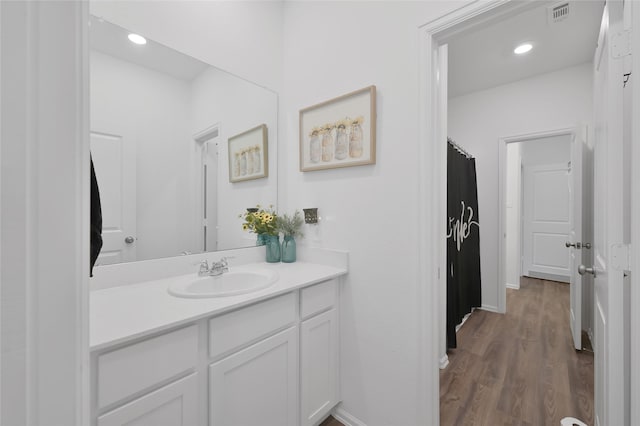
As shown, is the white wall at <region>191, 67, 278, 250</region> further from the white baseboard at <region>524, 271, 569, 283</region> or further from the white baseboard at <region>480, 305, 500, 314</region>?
the white baseboard at <region>524, 271, 569, 283</region>

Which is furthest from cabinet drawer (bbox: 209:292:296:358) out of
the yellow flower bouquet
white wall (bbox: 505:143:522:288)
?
white wall (bbox: 505:143:522:288)

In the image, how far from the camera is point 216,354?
43.0 inches

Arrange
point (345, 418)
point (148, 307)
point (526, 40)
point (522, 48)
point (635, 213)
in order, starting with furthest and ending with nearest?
point (522, 48)
point (526, 40)
point (345, 418)
point (148, 307)
point (635, 213)

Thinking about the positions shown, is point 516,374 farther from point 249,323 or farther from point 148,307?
point 148,307

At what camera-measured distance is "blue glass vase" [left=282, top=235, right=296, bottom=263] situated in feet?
6.25

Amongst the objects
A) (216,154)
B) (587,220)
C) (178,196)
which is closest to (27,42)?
(178,196)

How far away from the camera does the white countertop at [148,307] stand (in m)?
0.87

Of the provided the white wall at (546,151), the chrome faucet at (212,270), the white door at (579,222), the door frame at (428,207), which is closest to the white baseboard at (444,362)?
the door frame at (428,207)

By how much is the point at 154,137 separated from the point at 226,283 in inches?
34.3

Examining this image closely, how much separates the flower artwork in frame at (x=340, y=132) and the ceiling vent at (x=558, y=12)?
1.72 metres

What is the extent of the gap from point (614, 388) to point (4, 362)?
4.96 ft

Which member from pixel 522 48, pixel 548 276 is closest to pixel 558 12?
pixel 522 48

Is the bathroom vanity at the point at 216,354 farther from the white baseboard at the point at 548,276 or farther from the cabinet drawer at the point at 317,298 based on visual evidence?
the white baseboard at the point at 548,276

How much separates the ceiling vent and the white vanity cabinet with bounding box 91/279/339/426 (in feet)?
8.35
